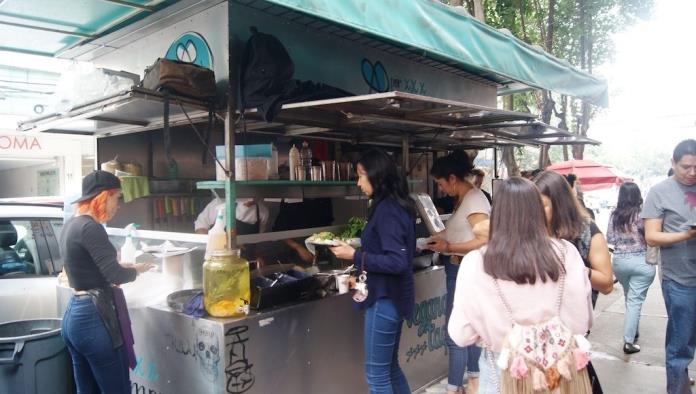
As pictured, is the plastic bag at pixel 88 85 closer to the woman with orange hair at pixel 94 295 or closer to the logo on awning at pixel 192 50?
the logo on awning at pixel 192 50

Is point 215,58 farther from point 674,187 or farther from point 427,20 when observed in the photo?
point 674,187

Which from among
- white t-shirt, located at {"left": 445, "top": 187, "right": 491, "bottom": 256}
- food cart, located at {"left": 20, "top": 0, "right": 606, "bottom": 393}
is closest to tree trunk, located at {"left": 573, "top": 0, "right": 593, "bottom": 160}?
food cart, located at {"left": 20, "top": 0, "right": 606, "bottom": 393}

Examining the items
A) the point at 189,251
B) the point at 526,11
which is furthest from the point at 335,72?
the point at 526,11

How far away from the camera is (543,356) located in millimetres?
1907

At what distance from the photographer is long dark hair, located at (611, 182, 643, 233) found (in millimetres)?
5195

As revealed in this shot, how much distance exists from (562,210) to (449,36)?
58.2 inches

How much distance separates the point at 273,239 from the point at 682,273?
293 cm

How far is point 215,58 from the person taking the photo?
3232 mm

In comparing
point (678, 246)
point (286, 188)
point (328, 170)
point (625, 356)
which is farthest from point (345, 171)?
point (625, 356)

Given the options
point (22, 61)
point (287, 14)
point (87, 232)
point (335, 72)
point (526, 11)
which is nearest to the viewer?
point (87, 232)

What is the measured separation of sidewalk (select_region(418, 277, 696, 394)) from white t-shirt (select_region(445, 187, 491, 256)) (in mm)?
1452

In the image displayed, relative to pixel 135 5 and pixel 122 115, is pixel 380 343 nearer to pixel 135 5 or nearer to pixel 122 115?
pixel 122 115

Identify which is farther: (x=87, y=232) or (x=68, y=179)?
(x=68, y=179)

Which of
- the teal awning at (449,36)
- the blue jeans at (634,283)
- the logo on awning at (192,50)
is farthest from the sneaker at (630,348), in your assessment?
the logo on awning at (192,50)
